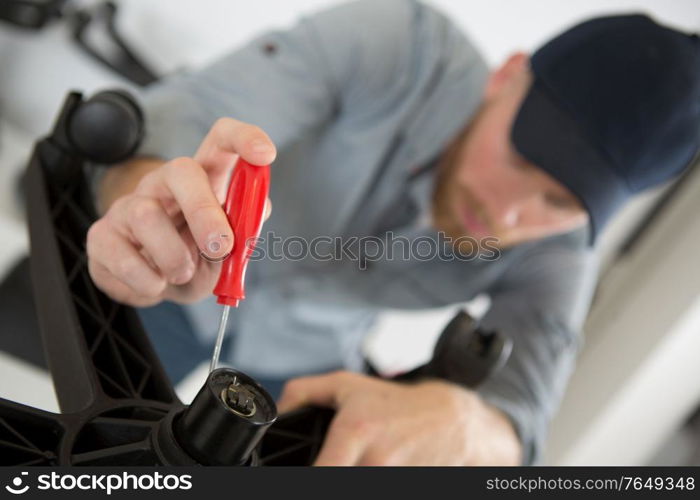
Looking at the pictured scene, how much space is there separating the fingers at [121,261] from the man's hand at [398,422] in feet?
Answer: 0.45

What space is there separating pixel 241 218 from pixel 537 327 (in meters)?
0.56

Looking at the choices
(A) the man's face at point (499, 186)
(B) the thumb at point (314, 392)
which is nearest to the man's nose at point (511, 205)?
(A) the man's face at point (499, 186)

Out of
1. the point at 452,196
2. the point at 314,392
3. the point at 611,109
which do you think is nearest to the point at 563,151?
the point at 611,109

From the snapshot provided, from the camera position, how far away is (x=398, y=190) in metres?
0.81

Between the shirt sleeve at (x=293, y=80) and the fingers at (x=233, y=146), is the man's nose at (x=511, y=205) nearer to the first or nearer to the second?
the shirt sleeve at (x=293, y=80)

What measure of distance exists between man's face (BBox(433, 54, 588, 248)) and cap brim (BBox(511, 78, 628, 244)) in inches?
0.6

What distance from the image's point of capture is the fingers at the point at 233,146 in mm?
319

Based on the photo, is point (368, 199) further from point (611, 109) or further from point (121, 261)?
point (121, 261)

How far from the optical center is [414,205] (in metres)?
0.82

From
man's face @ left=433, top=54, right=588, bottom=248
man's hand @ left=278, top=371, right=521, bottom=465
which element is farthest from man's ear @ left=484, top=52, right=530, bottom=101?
man's hand @ left=278, top=371, right=521, bottom=465

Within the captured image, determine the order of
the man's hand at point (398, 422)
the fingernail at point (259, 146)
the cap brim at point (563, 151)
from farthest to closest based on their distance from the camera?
the cap brim at point (563, 151)
the man's hand at point (398, 422)
the fingernail at point (259, 146)

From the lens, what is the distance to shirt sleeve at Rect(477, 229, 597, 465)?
664mm

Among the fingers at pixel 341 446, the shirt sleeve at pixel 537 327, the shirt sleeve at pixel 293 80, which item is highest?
the shirt sleeve at pixel 293 80
